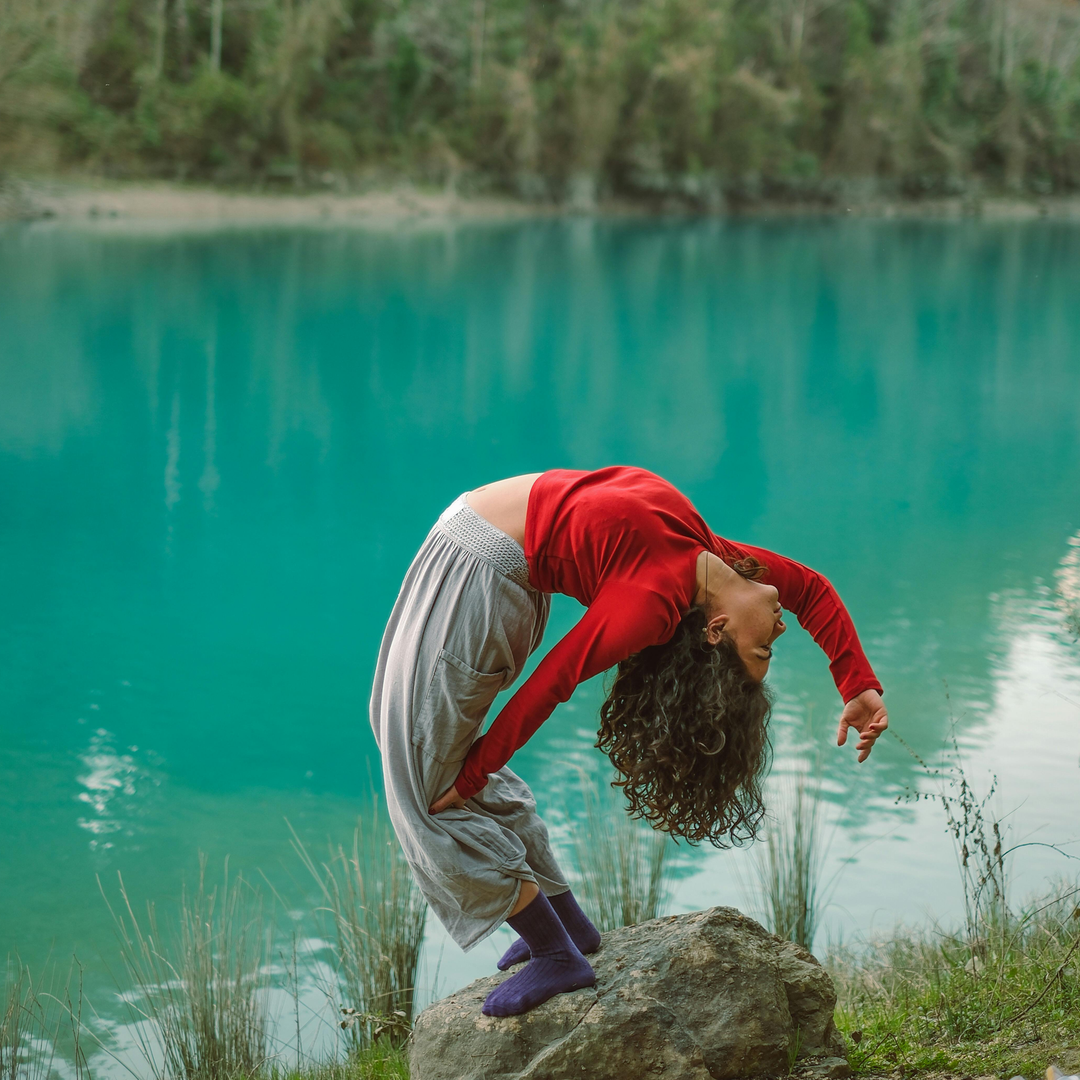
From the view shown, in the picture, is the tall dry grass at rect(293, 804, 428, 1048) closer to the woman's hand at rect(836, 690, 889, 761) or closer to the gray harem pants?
the gray harem pants

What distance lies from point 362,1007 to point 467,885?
3.37ft

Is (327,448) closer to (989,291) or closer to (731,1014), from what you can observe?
(731,1014)

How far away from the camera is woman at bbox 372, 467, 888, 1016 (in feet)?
5.71

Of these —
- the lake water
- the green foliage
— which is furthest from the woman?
the lake water

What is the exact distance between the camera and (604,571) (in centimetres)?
175

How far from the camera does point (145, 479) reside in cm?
907

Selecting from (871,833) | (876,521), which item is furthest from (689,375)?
(871,833)

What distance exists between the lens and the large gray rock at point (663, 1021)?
77.7 inches

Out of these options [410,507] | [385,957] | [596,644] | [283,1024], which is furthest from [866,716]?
[410,507]

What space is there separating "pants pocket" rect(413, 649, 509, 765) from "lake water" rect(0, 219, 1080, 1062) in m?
1.49

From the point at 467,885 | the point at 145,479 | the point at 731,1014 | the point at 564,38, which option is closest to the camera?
the point at 467,885

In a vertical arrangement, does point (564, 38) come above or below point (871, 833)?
above

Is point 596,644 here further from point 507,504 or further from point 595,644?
point 507,504

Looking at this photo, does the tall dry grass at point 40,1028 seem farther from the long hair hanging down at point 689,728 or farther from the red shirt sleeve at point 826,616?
the red shirt sleeve at point 826,616
